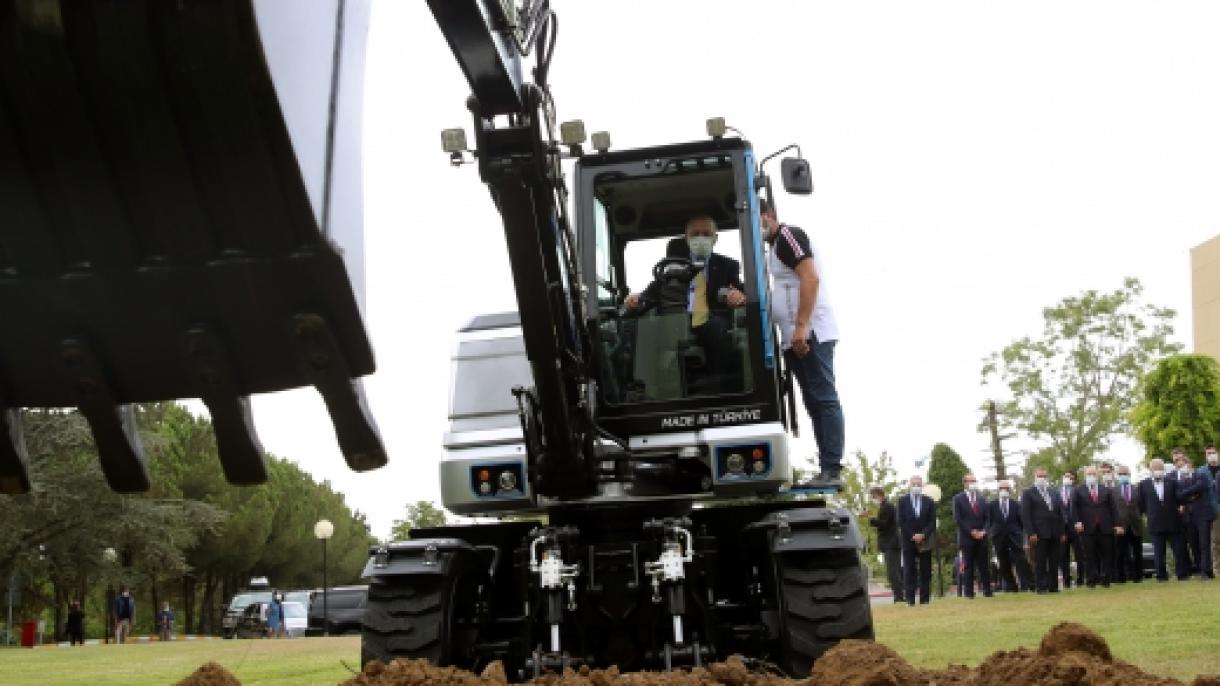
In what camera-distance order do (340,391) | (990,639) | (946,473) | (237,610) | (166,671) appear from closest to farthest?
(340,391) < (990,639) < (166,671) < (237,610) < (946,473)

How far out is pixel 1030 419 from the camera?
176 feet

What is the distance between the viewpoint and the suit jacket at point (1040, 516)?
2289 centimetres

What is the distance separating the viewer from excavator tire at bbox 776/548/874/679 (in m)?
7.00

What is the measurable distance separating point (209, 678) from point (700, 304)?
3946mm

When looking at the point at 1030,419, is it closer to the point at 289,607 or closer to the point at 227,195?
the point at 289,607

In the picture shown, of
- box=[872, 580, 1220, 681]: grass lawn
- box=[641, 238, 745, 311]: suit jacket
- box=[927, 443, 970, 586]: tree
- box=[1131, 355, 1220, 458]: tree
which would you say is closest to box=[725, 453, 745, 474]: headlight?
box=[641, 238, 745, 311]: suit jacket

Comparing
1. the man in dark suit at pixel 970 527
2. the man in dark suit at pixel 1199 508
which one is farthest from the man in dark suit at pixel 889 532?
the man in dark suit at pixel 1199 508

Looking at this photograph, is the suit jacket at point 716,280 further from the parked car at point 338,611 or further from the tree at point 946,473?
the tree at point 946,473


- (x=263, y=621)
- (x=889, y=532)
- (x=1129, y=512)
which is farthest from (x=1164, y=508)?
(x=263, y=621)

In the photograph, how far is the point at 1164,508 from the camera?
22.1m

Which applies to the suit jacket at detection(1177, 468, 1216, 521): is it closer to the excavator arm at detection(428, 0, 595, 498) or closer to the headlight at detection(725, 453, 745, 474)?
the headlight at detection(725, 453, 745, 474)

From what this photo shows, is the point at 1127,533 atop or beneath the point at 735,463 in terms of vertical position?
beneath

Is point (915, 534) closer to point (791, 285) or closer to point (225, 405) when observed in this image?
point (791, 285)

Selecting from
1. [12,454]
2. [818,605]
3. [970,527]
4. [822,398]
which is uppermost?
[822,398]
